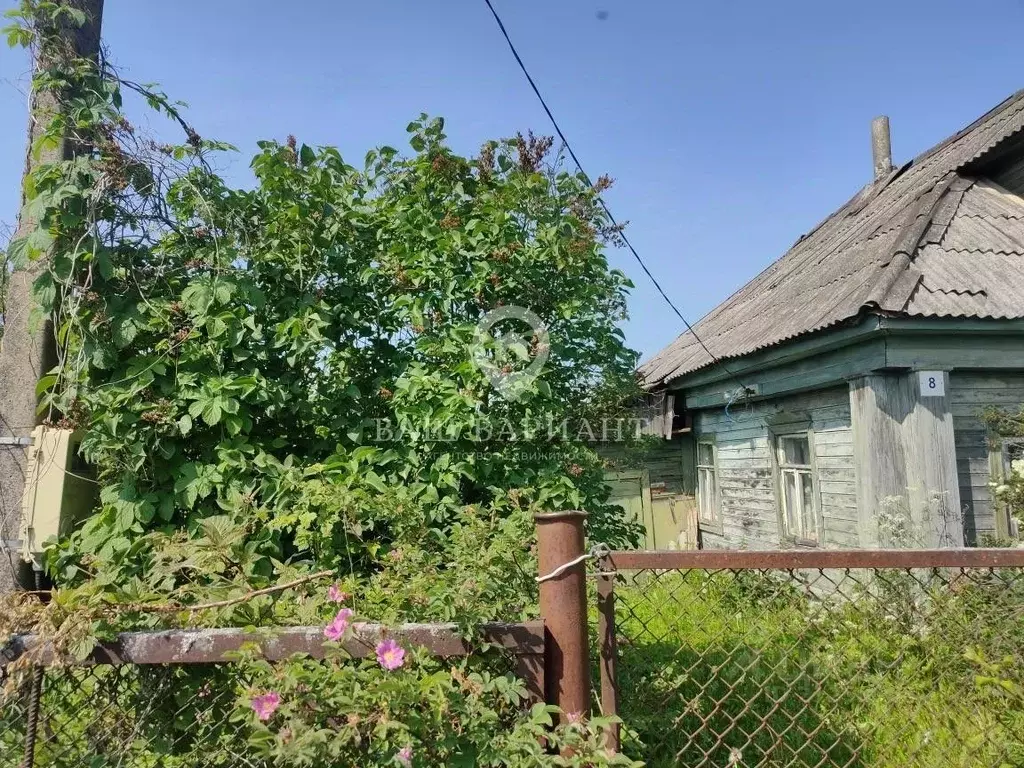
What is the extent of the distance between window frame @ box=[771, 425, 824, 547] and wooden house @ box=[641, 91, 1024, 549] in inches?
0.6

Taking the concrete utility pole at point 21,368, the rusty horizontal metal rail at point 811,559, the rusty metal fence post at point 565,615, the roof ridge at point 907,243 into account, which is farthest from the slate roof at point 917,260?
the concrete utility pole at point 21,368

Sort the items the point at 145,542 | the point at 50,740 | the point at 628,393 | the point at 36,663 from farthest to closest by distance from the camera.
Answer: the point at 628,393 → the point at 145,542 → the point at 50,740 → the point at 36,663

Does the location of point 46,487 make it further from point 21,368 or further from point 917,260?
point 917,260

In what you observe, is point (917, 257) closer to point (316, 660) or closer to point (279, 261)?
point (279, 261)

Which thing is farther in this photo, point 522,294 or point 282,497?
point 522,294

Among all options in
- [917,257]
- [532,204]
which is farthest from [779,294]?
[532,204]

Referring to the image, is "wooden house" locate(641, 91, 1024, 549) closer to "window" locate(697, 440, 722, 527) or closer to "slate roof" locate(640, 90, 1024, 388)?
"slate roof" locate(640, 90, 1024, 388)

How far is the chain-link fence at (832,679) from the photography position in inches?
57.1

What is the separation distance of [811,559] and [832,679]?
1747 mm

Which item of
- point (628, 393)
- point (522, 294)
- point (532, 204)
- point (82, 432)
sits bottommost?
point (82, 432)

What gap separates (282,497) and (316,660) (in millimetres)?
1511

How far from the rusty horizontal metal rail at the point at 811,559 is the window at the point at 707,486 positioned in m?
6.53

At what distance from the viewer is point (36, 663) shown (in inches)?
47.0

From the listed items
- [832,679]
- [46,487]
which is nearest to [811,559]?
[832,679]
